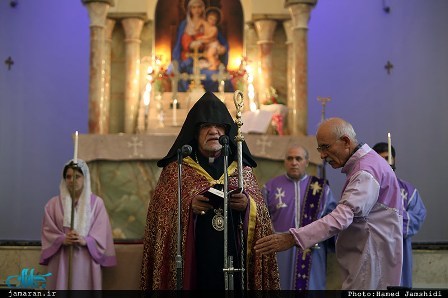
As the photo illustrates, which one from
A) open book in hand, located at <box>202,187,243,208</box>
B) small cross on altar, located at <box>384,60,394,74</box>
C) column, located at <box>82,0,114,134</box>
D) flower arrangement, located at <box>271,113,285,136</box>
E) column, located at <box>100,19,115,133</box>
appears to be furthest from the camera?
small cross on altar, located at <box>384,60,394,74</box>

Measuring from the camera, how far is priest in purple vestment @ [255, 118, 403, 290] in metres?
4.89

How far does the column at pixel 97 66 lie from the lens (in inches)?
466

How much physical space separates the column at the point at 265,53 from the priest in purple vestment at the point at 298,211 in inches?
165

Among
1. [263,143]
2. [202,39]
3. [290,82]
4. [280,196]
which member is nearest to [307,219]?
[280,196]

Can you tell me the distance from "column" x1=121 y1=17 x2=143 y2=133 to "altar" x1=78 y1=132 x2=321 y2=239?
92.8 inches

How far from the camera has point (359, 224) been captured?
5047mm

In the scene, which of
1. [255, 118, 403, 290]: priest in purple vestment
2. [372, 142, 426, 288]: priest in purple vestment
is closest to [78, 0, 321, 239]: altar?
[372, 142, 426, 288]: priest in purple vestment

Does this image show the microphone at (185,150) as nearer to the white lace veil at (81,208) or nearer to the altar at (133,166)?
the white lace veil at (81,208)

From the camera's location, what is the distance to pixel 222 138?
500cm

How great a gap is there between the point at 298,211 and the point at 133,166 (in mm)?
2528

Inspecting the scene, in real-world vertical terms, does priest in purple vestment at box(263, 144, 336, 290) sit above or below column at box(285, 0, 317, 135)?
below

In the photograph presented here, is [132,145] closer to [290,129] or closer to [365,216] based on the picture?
[290,129]

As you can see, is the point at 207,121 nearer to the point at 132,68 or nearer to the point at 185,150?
the point at 185,150

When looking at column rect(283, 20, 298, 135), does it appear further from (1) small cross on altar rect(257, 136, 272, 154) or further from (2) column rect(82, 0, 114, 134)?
(2) column rect(82, 0, 114, 134)
